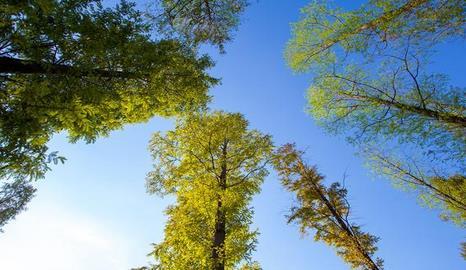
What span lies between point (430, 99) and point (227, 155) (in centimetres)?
692

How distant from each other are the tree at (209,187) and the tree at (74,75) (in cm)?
353

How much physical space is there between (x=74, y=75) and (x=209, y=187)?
592 centimetres

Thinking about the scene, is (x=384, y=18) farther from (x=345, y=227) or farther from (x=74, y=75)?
(x=345, y=227)

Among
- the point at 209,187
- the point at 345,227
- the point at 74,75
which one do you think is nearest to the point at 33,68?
the point at 74,75

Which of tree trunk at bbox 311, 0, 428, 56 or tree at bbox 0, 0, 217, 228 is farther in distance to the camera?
tree trunk at bbox 311, 0, 428, 56

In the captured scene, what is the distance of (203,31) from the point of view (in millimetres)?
9250

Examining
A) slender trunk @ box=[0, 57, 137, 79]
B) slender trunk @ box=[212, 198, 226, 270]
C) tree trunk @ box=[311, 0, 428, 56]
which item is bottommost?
slender trunk @ box=[212, 198, 226, 270]

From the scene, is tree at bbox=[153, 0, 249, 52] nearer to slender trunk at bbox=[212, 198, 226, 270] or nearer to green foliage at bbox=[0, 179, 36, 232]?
slender trunk at bbox=[212, 198, 226, 270]

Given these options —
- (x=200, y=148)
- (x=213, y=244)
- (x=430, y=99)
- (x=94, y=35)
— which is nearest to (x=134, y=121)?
(x=94, y=35)

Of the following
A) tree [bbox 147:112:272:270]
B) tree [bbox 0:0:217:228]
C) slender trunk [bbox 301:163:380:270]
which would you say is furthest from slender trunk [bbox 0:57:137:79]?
slender trunk [bbox 301:163:380:270]

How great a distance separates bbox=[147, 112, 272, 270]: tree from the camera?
32.9ft

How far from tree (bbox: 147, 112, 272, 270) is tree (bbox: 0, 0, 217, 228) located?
3529mm

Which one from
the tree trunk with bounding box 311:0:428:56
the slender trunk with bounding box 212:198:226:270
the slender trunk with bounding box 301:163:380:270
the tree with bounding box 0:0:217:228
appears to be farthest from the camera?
the slender trunk with bounding box 301:163:380:270

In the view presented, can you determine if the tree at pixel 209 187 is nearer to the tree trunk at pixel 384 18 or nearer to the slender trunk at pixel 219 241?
the slender trunk at pixel 219 241
